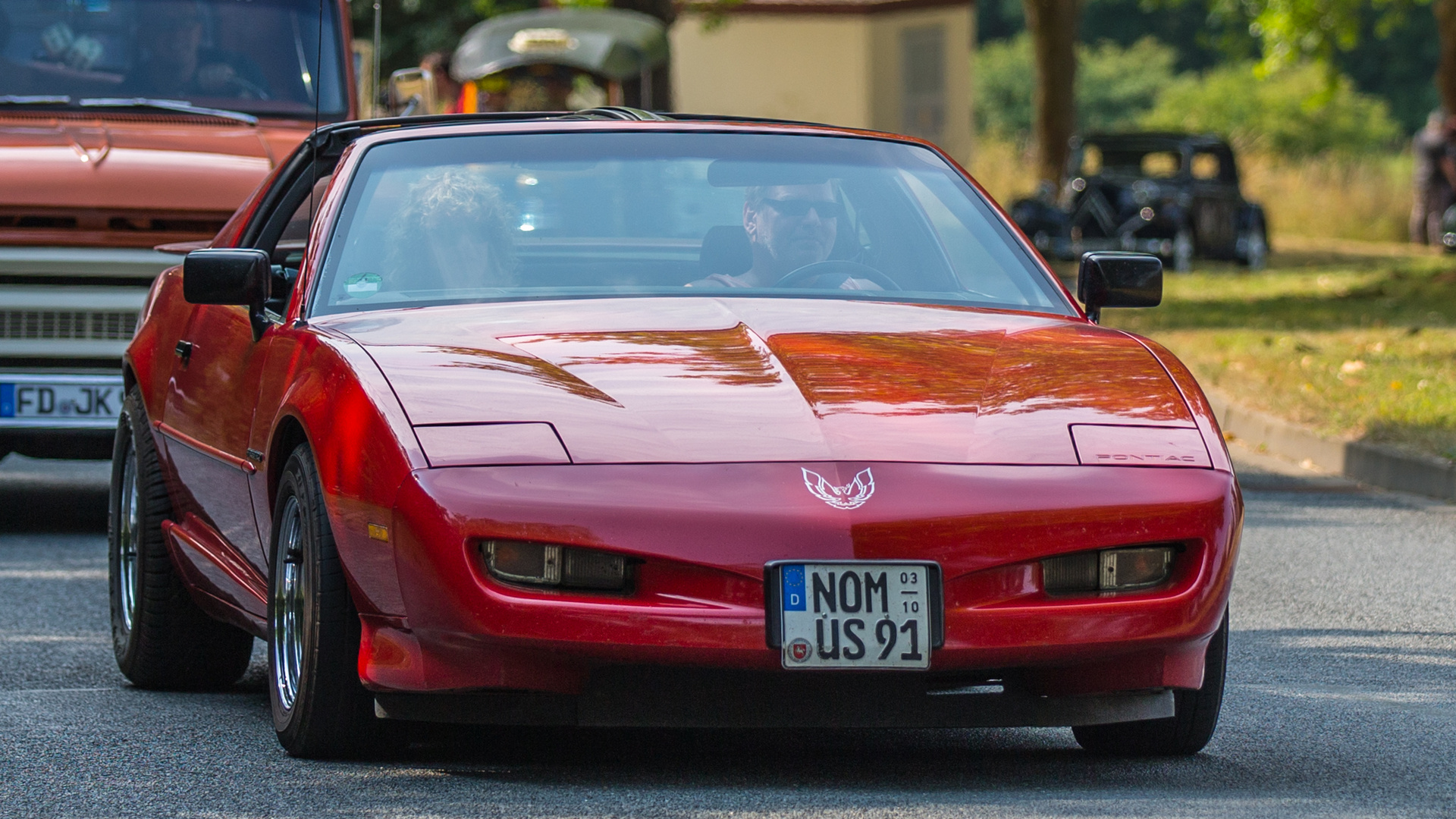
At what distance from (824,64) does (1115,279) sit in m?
35.6

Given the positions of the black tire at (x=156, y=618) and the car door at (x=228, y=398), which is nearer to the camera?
the car door at (x=228, y=398)

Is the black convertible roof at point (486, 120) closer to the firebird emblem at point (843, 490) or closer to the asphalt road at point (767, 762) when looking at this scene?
the asphalt road at point (767, 762)

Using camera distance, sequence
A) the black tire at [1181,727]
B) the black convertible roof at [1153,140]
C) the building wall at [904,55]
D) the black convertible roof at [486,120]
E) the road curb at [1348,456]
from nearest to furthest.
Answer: the black tire at [1181,727], the black convertible roof at [486,120], the road curb at [1348,456], the black convertible roof at [1153,140], the building wall at [904,55]

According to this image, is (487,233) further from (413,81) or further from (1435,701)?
(413,81)

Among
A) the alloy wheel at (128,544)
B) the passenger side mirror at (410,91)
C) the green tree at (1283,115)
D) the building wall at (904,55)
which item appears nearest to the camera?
the alloy wheel at (128,544)

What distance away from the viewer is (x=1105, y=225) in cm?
2673

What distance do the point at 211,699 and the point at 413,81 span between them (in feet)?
16.2

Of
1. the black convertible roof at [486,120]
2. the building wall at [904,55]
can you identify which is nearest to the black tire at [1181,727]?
the black convertible roof at [486,120]

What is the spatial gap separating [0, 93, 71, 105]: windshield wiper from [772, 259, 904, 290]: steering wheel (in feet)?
17.9

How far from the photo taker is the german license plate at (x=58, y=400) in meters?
8.92

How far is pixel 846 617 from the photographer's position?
4.03 m

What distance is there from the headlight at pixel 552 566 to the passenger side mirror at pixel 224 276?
1.46 m

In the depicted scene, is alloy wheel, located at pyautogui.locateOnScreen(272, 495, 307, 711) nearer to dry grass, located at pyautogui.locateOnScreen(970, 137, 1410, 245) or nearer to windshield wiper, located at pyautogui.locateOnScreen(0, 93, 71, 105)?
windshield wiper, located at pyautogui.locateOnScreen(0, 93, 71, 105)

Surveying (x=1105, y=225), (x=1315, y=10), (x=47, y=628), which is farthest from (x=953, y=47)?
(x=47, y=628)
